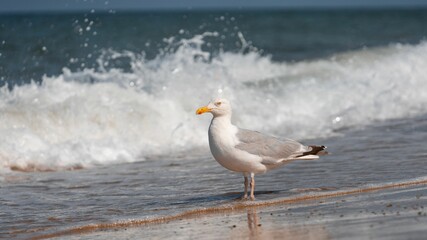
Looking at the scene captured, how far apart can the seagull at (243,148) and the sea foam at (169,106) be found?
3.40m

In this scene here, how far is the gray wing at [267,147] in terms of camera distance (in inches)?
322

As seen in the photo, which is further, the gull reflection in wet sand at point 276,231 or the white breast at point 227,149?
the white breast at point 227,149

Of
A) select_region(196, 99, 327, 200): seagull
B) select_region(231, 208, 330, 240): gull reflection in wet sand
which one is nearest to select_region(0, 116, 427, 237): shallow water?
select_region(196, 99, 327, 200): seagull

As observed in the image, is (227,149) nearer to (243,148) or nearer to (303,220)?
(243,148)

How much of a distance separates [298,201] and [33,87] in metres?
7.55

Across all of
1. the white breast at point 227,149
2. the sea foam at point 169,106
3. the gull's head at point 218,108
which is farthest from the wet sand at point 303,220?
the sea foam at point 169,106

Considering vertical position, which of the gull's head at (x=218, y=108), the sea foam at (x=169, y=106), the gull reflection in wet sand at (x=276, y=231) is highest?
the sea foam at (x=169, y=106)

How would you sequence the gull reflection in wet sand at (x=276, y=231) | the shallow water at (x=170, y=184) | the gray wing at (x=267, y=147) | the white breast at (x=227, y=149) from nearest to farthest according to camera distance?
1. the gull reflection in wet sand at (x=276, y=231)
2. the shallow water at (x=170, y=184)
3. the white breast at (x=227, y=149)
4. the gray wing at (x=267, y=147)

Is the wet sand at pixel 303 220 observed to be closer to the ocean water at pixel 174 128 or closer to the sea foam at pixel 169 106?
the ocean water at pixel 174 128

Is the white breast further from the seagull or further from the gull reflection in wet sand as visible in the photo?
the gull reflection in wet sand

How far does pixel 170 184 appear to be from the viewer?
9.45 metres

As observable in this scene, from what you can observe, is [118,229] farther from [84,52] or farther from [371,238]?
[84,52]

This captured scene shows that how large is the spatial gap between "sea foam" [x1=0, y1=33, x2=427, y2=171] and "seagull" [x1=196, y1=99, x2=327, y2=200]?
3.40 meters

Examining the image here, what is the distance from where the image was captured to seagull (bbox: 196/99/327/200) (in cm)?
809
